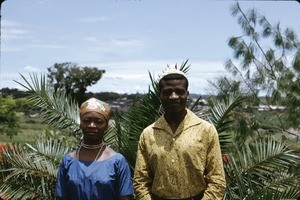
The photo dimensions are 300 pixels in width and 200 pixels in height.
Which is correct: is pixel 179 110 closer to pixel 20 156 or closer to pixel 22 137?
pixel 20 156

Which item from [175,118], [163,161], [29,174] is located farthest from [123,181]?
[29,174]

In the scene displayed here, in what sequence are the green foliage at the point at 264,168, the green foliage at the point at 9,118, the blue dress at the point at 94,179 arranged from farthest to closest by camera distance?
the green foliage at the point at 9,118
the green foliage at the point at 264,168
the blue dress at the point at 94,179

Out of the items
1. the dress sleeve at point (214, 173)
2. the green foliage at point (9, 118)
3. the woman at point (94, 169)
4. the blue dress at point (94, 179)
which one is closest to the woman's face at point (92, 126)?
the woman at point (94, 169)

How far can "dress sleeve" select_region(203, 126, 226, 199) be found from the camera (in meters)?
3.07

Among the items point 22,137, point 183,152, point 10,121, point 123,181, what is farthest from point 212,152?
Answer: point 22,137

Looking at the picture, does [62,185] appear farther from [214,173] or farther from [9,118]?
[9,118]

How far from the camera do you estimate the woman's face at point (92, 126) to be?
3.07 metres

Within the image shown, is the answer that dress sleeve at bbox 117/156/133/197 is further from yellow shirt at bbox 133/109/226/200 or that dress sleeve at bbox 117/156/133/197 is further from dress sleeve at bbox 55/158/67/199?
dress sleeve at bbox 55/158/67/199

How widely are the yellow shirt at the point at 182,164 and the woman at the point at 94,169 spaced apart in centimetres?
14

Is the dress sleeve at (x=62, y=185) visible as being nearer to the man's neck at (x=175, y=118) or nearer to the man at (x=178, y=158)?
the man at (x=178, y=158)

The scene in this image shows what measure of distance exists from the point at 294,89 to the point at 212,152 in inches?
187

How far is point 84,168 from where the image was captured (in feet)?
9.96

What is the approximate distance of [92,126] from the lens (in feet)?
10.1

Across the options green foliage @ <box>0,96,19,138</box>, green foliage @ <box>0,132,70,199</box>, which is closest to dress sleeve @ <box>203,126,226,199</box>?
green foliage @ <box>0,132,70,199</box>
